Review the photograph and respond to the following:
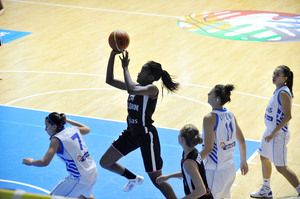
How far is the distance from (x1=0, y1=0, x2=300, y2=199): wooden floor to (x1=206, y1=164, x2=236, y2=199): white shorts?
135cm

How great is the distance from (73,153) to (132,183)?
1.52m

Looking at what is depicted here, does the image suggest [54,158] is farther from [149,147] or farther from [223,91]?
[223,91]

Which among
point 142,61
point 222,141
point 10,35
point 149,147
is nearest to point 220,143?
point 222,141

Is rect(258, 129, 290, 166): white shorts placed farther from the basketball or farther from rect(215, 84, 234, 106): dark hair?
the basketball

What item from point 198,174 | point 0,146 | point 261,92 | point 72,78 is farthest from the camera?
point 72,78

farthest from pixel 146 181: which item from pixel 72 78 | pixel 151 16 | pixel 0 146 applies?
pixel 151 16

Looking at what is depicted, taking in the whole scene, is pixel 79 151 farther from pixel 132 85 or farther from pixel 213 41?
pixel 213 41

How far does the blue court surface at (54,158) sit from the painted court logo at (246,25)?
22.9 ft

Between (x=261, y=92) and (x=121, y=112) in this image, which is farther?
(x=261, y=92)

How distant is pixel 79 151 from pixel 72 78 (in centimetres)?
630

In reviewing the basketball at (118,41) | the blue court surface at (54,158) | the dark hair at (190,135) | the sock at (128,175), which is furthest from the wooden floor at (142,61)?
the basketball at (118,41)

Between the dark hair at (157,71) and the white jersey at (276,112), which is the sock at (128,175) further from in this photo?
the white jersey at (276,112)

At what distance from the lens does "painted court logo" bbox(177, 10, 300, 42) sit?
15.3 m

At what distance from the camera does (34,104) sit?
34.7ft
